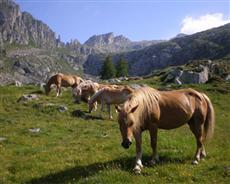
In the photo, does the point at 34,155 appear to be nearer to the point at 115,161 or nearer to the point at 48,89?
the point at 115,161

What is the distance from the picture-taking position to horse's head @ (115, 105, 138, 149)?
37.3 feet

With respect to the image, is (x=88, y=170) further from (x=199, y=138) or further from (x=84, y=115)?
(x=84, y=115)

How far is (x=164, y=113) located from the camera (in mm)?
13039

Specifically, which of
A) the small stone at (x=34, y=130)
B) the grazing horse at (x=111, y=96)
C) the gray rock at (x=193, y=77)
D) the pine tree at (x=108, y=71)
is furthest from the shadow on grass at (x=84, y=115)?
the pine tree at (x=108, y=71)

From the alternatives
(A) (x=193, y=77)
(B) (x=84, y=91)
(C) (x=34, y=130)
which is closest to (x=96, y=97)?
(B) (x=84, y=91)

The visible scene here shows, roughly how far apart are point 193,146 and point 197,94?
2.52 metres

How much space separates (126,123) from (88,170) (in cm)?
221

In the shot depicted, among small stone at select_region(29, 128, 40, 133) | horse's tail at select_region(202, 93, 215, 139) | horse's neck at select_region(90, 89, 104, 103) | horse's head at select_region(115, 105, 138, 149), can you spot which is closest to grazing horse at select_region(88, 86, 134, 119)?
horse's neck at select_region(90, 89, 104, 103)

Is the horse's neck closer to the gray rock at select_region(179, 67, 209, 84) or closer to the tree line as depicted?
the gray rock at select_region(179, 67, 209, 84)

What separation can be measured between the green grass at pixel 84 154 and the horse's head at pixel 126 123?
1068 millimetres

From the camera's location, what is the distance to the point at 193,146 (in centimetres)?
1513

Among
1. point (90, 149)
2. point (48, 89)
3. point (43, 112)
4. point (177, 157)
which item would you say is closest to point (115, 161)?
point (177, 157)

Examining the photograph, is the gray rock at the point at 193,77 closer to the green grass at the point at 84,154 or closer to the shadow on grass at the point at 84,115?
the shadow on grass at the point at 84,115

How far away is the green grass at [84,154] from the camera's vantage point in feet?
37.4
